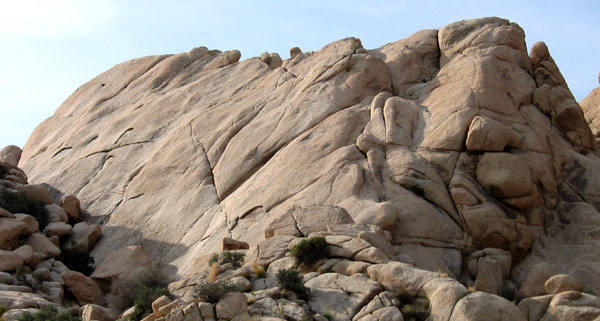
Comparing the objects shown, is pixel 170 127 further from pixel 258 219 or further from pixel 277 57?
pixel 258 219

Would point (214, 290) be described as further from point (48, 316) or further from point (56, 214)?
point (56, 214)

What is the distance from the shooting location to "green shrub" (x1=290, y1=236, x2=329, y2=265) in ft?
93.0

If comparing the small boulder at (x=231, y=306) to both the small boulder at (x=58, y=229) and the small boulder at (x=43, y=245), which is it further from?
the small boulder at (x=58, y=229)

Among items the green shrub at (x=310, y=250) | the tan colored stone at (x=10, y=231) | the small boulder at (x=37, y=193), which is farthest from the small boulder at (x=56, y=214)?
the green shrub at (x=310, y=250)

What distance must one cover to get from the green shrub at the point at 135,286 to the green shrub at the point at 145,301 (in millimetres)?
438

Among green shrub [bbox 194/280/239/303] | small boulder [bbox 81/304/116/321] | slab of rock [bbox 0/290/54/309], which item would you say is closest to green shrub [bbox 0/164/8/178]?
slab of rock [bbox 0/290/54/309]

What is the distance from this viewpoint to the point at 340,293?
26.2 meters

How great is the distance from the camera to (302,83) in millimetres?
41719

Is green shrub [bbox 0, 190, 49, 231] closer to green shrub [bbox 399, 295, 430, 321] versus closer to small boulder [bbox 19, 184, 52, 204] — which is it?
small boulder [bbox 19, 184, 52, 204]

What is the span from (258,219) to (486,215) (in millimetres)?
9061

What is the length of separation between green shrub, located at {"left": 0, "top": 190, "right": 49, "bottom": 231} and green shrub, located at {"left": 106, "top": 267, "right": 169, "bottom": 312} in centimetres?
717

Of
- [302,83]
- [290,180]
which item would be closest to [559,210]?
[290,180]

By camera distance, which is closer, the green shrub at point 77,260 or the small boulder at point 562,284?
the small boulder at point 562,284

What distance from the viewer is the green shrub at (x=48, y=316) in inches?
1068
